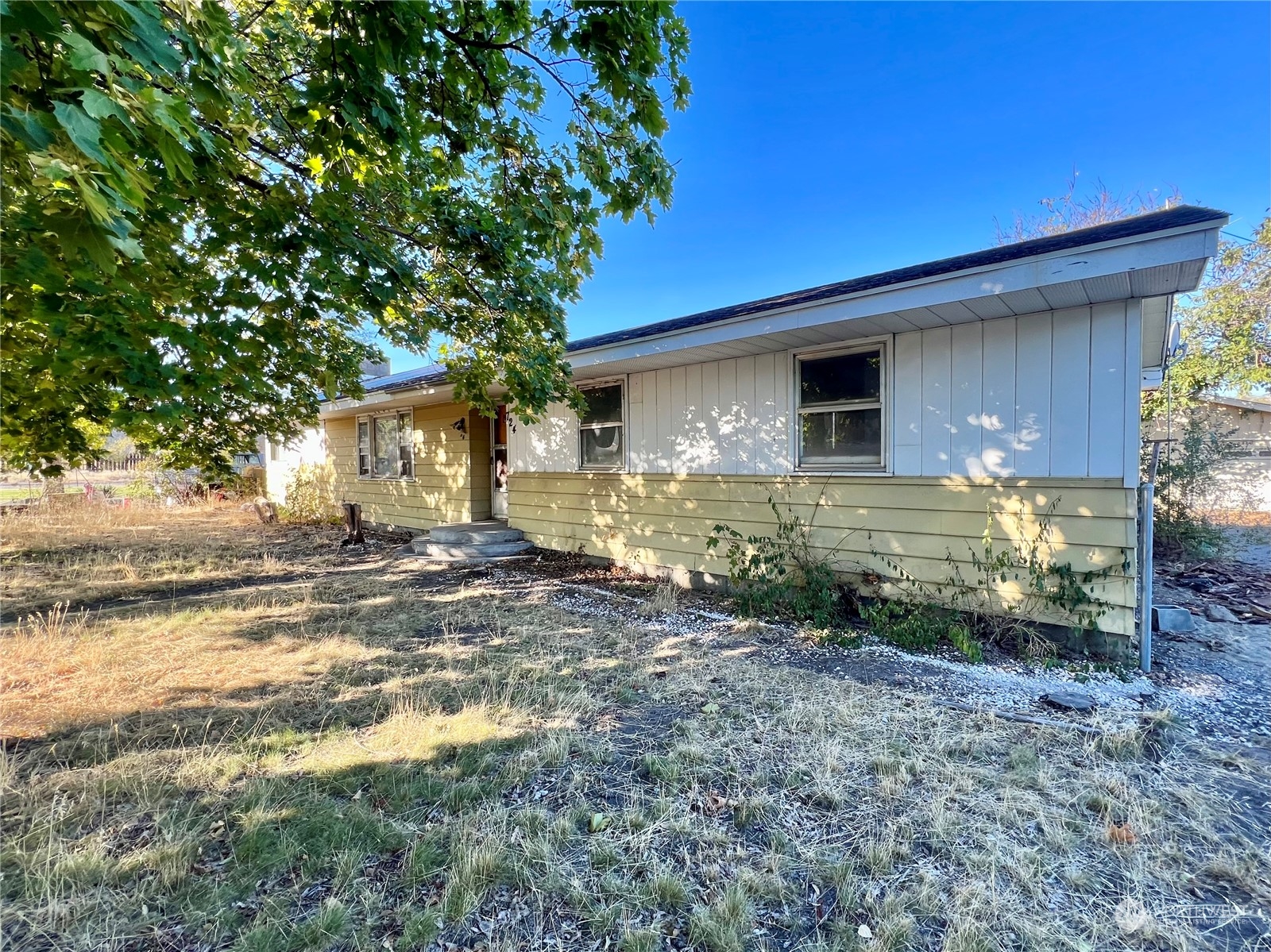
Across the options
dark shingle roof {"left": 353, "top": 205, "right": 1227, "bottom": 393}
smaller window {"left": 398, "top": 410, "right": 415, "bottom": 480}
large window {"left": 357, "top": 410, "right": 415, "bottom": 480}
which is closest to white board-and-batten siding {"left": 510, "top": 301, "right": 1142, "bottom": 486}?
dark shingle roof {"left": 353, "top": 205, "right": 1227, "bottom": 393}

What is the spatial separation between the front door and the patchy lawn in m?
6.19

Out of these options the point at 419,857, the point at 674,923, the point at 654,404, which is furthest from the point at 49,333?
the point at 654,404

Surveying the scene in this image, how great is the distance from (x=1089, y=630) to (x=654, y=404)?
5072 mm

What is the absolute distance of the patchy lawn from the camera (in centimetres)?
176

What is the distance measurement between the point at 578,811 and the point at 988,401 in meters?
4.63

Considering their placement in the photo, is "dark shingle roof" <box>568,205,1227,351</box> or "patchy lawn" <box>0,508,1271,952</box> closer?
"patchy lawn" <box>0,508,1271,952</box>

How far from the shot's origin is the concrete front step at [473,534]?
9297 mm

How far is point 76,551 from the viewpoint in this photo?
870 cm

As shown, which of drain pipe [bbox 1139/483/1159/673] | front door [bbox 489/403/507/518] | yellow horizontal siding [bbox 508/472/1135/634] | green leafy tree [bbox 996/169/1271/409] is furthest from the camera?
green leafy tree [bbox 996/169/1271/409]

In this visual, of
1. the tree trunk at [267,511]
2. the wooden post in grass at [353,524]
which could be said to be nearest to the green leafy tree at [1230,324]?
the wooden post in grass at [353,524]

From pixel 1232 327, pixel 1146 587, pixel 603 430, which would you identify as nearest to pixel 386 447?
pixel 603 430

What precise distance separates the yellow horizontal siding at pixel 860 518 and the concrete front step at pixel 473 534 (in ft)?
3.10

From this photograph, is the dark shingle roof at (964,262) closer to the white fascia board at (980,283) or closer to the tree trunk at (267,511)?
the white fascia board at (980,283)

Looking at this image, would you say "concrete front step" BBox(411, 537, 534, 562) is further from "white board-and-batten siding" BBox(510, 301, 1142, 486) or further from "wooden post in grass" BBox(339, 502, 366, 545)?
"white board-and-batten siding" BBox(510, 301, 1142, 486)
